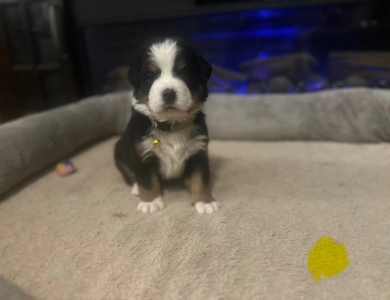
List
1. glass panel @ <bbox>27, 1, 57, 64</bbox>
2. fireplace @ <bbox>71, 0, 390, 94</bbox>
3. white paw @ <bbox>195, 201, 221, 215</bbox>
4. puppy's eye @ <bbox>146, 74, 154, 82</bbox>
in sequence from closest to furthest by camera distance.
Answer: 1. puppy's eye @ <bbox>146, 74, 154, 82</bbox>
2. white paw @ <bbox>195, 201, 221, 215</bbox>
3. fireplace @ <bbox>71, 0, 390, 94</bbox>
4. glass panel @ <bbox>27, 1, 57, 64</bbox>

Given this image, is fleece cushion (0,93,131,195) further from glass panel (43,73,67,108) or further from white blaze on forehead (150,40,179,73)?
white blaze on forehead (150,40,179,73)

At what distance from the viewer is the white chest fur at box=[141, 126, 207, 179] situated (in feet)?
5.63

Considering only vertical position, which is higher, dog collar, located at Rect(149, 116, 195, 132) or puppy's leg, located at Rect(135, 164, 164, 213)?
dog collar, located at Rect(149, 116, 195, 132)

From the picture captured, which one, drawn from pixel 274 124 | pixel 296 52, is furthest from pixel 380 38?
pixel 274 124

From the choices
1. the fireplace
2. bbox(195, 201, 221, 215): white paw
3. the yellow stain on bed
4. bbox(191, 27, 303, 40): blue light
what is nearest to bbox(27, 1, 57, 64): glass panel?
the fireplace

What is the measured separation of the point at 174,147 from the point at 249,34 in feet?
7.80

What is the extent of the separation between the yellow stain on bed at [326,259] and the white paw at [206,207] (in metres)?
0.53

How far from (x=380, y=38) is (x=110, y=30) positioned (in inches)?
112

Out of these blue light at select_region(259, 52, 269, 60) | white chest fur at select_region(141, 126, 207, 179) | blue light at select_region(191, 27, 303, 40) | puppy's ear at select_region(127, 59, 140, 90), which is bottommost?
white chest fur at select_region(141, 126, 207, 179)

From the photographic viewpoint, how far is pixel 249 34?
3623mm

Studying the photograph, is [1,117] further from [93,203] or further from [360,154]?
[360,154]

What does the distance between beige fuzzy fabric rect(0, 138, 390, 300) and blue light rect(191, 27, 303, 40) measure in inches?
70.9

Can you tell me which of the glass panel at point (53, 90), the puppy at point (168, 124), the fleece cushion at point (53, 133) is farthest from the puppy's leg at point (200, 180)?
the glass panel at point (53, 90)

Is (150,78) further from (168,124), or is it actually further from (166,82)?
(168,124)
